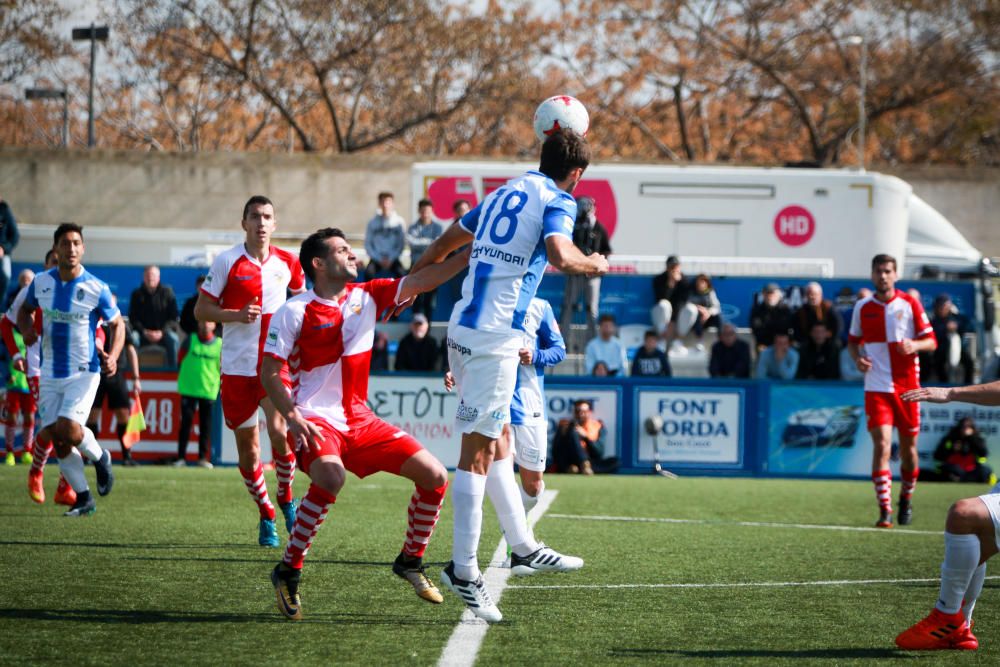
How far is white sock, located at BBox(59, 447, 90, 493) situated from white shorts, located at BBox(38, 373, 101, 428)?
0.33 metres

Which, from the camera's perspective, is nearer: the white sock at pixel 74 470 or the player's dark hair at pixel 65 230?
the player's dark hair at pixel 65 230

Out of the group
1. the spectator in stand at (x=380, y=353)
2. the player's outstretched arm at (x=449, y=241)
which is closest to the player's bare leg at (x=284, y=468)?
the player's outstretched arm at (x=449, y=241)

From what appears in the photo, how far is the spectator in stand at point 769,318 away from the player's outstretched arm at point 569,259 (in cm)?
1395

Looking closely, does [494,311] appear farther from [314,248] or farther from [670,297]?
[670,297]

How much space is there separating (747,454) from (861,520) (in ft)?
18.8

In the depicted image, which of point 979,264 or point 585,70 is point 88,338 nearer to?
point 979,264

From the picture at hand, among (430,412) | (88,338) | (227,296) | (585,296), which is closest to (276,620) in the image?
(227,296)

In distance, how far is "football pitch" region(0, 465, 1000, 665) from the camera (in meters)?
5.50

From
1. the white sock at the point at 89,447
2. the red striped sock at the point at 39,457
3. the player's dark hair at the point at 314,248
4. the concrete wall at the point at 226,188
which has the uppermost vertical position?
the concrete wall at the point at 226,188

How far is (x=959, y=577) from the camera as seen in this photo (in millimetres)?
5641

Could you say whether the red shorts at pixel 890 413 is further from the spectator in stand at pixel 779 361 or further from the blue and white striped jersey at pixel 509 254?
the spectator in stand at pixel 779 361

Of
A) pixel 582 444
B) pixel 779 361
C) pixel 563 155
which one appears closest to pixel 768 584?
pixel 563 155

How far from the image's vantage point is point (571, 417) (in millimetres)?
17516

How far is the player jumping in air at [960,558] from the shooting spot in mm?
5590
